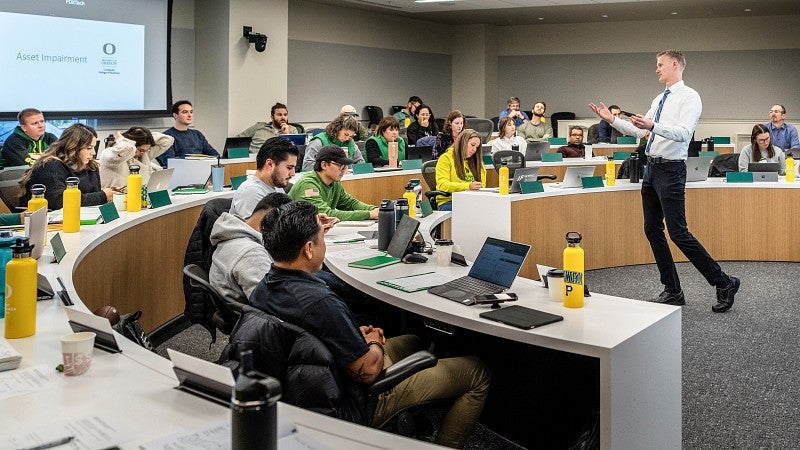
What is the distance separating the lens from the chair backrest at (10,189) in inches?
181

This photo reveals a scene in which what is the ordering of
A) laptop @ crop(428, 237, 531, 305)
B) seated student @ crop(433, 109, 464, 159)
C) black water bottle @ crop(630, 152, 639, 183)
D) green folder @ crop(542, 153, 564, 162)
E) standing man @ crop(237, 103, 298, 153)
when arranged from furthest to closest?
standing man @ crop(237, 103, 298, 153)
green folder @ crop(542, 153, 564, 162)
seated student @ crop(433, 109, 464, 159)
black water bottle @ crop(630, 152, 639, 183)
laptop @ crop(428, 237, 531, 305)

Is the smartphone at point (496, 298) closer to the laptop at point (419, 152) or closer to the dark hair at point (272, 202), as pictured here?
the dark hair at point (272, 202)

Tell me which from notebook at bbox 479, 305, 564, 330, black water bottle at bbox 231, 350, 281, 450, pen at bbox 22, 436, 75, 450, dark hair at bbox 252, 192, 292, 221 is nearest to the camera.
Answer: black water bottle at bbox 231, 350, 281, 450

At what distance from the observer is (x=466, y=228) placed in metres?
5.37

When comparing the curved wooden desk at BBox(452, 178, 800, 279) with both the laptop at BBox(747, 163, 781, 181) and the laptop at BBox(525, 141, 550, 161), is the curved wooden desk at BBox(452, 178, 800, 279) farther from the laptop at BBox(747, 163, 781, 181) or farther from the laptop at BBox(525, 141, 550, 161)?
the laptop at BBox(525, 141, 550, 161)

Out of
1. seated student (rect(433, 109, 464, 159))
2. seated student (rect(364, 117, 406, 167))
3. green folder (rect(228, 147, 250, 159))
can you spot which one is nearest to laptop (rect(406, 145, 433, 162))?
seated student (rect(433, 109, 464, 159))

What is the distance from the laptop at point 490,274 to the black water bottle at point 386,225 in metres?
0.72

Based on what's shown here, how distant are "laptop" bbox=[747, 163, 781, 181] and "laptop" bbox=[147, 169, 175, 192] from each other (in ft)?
15.8

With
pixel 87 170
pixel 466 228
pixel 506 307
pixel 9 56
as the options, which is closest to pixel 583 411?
pixel 506 307

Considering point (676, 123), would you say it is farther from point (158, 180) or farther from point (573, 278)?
point (158, 180)

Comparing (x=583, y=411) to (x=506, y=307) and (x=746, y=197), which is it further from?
(x=746, y=197)

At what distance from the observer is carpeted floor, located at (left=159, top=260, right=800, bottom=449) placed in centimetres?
314

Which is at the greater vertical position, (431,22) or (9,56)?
(431,22)

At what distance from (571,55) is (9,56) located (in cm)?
1091
